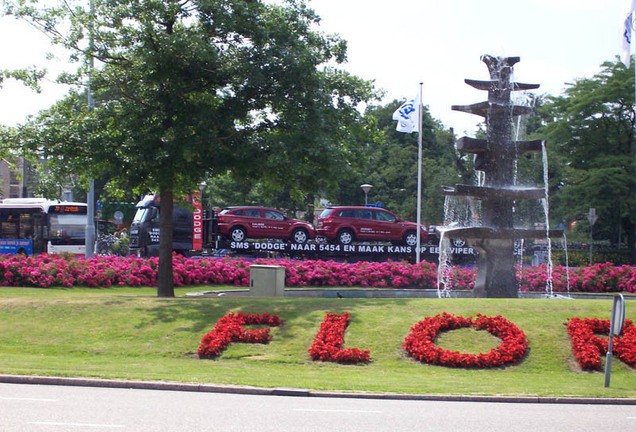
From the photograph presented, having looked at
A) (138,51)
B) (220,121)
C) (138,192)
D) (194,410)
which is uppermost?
(138,51)

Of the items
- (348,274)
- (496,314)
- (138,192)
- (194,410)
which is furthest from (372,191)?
(194,410)

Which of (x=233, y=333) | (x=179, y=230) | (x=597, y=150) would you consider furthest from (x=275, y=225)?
(x=597, y=150)

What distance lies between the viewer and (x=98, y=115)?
19172 mm

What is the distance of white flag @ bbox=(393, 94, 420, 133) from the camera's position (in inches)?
1323

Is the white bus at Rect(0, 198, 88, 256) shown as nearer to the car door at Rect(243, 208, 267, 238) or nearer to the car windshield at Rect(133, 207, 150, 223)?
the car windshield at Rect(133, 207, 150, 223)

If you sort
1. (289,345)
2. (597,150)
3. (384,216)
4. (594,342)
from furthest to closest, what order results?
1. (597,150)
2. (384,216)
3. (289,345)
4. (594,342)

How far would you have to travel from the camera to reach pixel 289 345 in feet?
44.9

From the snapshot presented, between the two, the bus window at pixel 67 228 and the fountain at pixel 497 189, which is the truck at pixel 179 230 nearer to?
the bus window at pixel 67 228

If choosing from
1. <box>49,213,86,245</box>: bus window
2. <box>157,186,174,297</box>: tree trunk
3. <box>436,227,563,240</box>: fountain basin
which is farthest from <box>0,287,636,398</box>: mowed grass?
<box>49,213,86,245</box>: bus window

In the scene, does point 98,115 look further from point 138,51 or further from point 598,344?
point 598,344

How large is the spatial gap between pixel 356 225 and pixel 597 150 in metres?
23.1

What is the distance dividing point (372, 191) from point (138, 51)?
37.8 m

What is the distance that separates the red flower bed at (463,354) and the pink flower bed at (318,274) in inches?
427

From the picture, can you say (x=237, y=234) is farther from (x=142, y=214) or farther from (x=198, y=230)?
(x=142, y=214)
